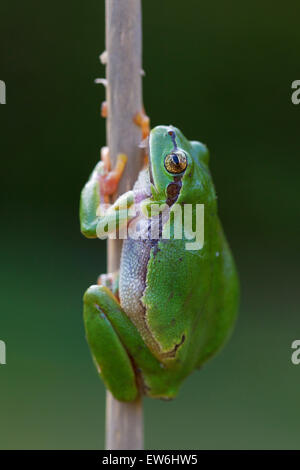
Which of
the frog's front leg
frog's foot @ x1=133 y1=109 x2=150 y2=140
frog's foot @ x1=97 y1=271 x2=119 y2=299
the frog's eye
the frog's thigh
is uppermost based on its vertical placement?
frog's foot @ x1=133 y1=109 x2=150 y2=140

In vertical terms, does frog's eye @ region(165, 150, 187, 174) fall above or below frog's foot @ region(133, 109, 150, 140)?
below

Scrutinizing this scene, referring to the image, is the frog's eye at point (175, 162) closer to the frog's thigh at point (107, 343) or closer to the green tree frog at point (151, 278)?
the green tree frog at point (151, 278)

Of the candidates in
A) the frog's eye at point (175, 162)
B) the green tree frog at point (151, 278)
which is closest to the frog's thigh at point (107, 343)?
the green tree frog at point (151, 278)

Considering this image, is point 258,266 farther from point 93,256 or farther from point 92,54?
point 92,54

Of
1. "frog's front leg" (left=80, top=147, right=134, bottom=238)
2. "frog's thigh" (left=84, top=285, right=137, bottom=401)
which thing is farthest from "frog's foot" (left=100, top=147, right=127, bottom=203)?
"frog's thigh" (left=84, top=285, right=137, bottom=401)

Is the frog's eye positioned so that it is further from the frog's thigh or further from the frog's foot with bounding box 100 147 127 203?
the frog's thigh

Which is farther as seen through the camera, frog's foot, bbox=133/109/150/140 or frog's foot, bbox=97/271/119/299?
frog's foot, bbox=97/271/119/299

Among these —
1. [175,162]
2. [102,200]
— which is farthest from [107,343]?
[175,162]

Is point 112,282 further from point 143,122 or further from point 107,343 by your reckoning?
point 143,122
